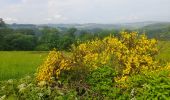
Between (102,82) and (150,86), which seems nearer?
(150,86)

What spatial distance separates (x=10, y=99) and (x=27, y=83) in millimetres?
701

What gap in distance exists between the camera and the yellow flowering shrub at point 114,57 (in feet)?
30.9

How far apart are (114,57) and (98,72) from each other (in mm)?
836

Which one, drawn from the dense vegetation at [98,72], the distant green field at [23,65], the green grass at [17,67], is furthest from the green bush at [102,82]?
the green grass at [17,67]

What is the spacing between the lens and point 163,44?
10523 millimetres

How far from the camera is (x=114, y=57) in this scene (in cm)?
995

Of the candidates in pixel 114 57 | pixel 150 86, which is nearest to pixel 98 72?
pixel 114 57

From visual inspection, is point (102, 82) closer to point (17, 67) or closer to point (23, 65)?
point (17, 67)

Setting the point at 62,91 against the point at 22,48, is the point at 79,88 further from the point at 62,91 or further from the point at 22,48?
the point at 22,48

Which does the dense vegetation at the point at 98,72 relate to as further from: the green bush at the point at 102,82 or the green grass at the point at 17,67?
the green grass at the point at 17,67

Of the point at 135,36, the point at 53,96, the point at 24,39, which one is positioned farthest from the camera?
the point at 24,39

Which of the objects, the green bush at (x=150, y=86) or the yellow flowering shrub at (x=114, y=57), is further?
the yellow flowering shrub at (x=114, y=57)

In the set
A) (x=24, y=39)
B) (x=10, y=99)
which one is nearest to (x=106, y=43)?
(x=10, y=99)

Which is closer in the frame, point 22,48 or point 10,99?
point 10,99
